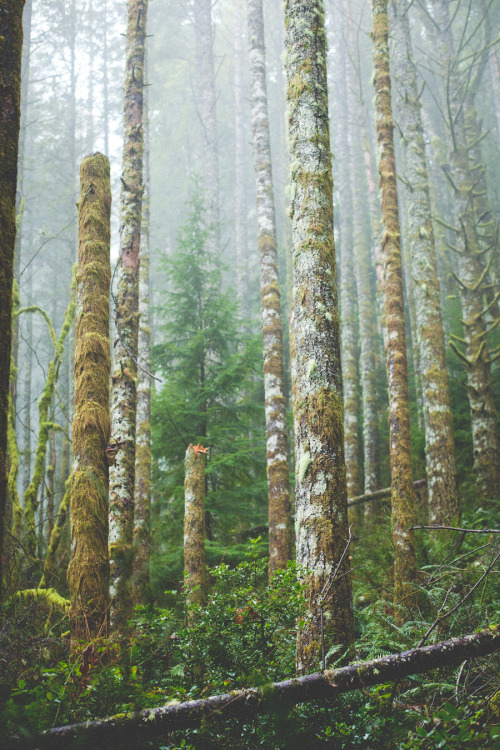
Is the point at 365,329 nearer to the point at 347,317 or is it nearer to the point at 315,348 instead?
the point at 347,317

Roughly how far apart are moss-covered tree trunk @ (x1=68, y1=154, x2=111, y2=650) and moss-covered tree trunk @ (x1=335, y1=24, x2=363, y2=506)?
28.2 ft

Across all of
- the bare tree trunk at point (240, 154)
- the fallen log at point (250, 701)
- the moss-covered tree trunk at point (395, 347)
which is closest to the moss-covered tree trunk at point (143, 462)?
A: the moss-covered tree trunk at point (395, 347)

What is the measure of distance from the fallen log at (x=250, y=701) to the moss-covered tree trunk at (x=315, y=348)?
2.08 feet

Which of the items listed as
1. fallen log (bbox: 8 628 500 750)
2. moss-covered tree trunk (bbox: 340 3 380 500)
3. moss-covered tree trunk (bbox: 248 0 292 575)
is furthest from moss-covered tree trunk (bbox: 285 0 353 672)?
moss-covered tree trunk (bbox: 340 3 380 500)

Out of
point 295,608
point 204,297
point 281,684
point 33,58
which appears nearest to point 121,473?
point 295,608

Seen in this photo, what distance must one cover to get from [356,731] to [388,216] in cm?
758

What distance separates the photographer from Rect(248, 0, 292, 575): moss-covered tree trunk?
27.6 feet

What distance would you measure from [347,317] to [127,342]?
11.2m

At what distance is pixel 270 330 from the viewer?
1012 cm

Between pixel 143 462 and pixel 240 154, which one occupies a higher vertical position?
pixel 240 154

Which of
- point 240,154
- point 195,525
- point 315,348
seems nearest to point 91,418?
point 315,348

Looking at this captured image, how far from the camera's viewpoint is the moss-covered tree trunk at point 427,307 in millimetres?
8398

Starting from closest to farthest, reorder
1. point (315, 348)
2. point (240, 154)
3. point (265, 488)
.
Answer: point (315, 348) → point (265, 488) → point (240, 154)

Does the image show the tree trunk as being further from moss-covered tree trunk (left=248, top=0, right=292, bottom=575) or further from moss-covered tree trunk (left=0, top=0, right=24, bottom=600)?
moss-covered tree trunk (left=0, top=0, right=24, bottom=600)
